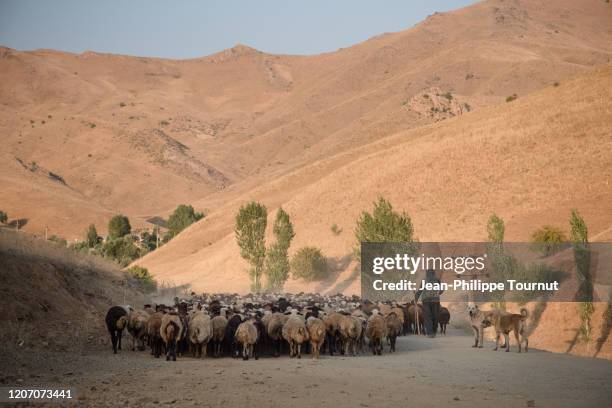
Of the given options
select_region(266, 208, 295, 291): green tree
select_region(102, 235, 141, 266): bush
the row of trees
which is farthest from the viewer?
select_region(102, 235, 141, 266): bush

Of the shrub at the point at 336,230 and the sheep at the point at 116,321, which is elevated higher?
the shrub at the point at 336,230

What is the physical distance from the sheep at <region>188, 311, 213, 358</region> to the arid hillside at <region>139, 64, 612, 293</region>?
116ft

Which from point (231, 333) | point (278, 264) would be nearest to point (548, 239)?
point (278, 264)

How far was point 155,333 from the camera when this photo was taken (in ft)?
66.4

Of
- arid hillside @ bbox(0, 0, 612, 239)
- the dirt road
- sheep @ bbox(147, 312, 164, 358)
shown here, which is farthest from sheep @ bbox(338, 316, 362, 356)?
arid hillside @ bbox(0, 0, 612, 239)

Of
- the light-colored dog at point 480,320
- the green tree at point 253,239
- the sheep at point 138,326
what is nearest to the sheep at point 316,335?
the sheep at point 138,326

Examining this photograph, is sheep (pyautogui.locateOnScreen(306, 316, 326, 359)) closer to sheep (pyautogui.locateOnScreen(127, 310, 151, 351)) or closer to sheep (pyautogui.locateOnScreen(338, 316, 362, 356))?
sheep (pyautogui.locateOnScreen(338, 316, 362, 356))

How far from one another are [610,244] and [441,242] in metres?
24.5

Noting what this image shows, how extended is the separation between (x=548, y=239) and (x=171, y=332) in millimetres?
36705

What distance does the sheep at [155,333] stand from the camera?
66.5ft

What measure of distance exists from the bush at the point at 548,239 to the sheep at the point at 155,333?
30.3 metres

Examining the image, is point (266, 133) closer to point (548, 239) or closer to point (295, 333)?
point (548, 239)

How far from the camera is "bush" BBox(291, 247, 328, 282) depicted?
5997 cm

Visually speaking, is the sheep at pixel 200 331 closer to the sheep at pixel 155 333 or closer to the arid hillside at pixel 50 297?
the sheep at pixel 155 333
